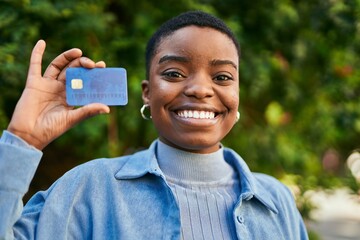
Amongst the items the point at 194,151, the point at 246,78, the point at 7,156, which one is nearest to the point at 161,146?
the point at 194,151

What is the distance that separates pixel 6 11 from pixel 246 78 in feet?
4.08

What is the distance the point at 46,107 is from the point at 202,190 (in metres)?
0.55

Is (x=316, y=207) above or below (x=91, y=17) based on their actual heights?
below

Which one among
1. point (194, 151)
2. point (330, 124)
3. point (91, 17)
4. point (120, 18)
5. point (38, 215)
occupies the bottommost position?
point (38, 215)

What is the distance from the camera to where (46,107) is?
1.62 metres

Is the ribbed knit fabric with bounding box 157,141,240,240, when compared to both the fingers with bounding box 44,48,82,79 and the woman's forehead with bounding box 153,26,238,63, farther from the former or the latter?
the fingers with bounding box 44,48,82,79

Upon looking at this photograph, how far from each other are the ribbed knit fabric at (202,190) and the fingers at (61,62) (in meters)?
0.42

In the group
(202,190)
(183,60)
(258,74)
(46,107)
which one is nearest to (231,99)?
(183,60)

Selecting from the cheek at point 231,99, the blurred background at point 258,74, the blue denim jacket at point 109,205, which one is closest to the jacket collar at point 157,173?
the blue denim jacket at point 109,205

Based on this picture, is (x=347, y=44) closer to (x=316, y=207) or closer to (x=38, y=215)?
(x=316, y=207)

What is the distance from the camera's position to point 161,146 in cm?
192

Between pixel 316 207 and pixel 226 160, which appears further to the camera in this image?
pixel 316 207

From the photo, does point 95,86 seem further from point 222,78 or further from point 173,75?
point 222,78

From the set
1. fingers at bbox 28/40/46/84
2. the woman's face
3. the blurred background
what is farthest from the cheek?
the blurred background
